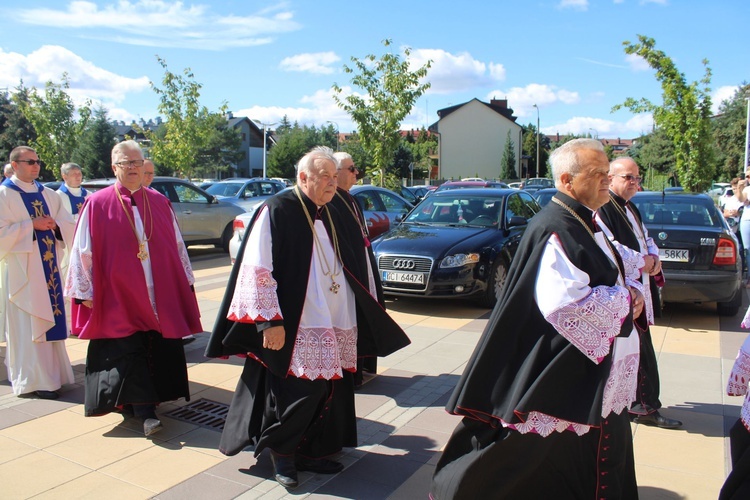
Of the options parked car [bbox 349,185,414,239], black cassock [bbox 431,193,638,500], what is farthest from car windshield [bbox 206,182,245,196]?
black cassock [bbox 431,193,638,500]

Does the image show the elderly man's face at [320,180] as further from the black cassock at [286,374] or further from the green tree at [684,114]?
the green tree at [684,114]

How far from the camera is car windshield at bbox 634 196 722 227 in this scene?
8117 millimetres

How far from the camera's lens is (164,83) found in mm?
26125

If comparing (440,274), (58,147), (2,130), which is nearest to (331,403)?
(440,274)

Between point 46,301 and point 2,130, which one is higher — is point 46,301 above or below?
below

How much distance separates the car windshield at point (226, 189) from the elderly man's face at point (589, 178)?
51.4 ft

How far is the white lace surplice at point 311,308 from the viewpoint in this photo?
136 inches

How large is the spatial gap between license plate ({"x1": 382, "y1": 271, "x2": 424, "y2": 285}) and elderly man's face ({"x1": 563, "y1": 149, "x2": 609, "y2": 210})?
530 centimetres

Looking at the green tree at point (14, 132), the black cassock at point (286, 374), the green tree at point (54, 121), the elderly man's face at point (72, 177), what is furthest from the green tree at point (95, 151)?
the black cassock at point (286, 374)

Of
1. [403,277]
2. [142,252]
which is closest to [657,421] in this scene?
[142,252]

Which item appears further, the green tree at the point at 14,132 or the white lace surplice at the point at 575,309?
the green tree at the point at 14,132

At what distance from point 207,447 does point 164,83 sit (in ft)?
81.1

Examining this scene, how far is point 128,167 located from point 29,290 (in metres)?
1.55

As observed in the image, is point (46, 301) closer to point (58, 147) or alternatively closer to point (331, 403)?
point (331, 403)
